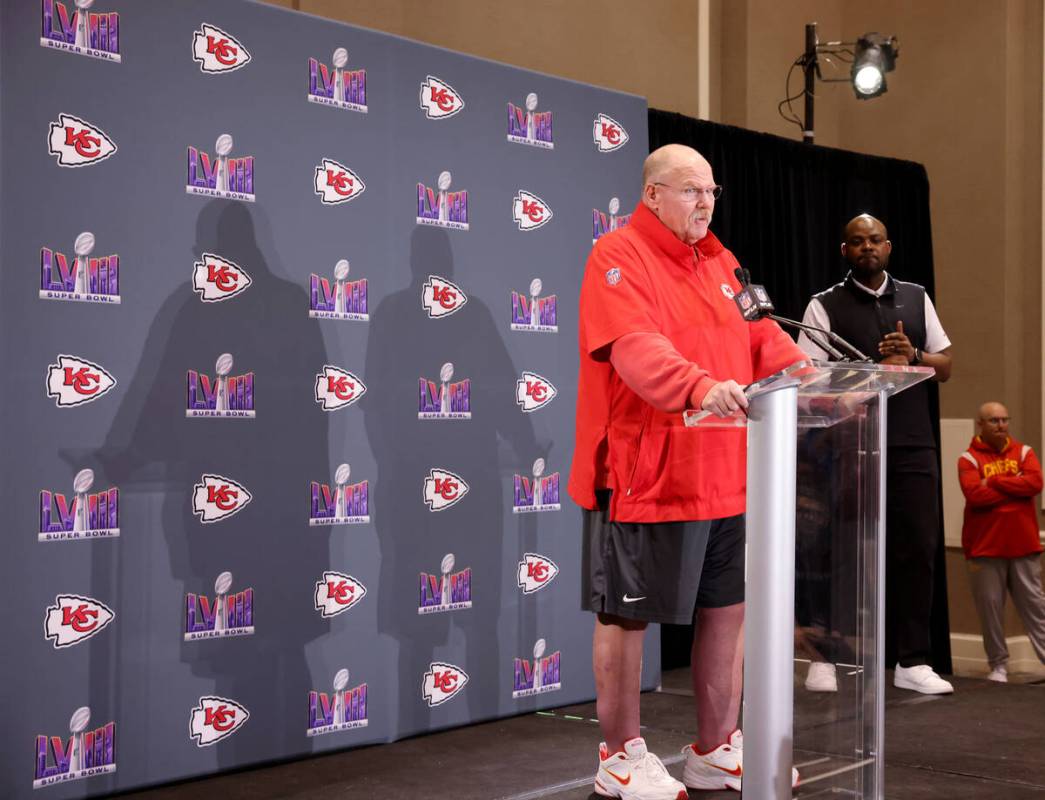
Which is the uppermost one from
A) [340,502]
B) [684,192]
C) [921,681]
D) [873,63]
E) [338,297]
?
[873,63]

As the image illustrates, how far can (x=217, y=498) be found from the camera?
10.9 feet

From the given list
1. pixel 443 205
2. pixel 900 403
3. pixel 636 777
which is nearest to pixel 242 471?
pixel 443 205

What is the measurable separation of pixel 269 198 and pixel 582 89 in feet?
4.62

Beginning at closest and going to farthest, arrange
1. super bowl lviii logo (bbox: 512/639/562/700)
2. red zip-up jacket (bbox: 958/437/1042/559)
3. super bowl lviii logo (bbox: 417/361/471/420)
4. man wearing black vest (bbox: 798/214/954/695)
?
1. super bowl lviii logo (bbox: 417/361/471/420)
2. super bowl lviii logo (bbox: 512/639/562/700)
3. man wearing black vest (bbox: 798/214/954/695)
4. red zip-up jacket (bbox: 958/437/1042/559)

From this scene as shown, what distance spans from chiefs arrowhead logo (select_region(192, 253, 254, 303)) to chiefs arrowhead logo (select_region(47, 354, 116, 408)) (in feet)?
1.18

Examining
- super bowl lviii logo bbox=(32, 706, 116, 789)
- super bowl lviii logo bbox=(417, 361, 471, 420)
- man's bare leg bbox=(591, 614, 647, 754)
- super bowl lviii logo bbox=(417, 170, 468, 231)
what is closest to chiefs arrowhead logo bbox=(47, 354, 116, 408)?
super bowl lviii logo bbox=(32, 706, 116, 789)

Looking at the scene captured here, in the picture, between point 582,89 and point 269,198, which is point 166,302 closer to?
point 269,198

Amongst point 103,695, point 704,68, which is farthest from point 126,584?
point 704,68

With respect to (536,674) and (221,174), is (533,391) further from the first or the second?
(221,174)

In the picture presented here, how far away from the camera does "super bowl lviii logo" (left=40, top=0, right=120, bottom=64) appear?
3.06 metres

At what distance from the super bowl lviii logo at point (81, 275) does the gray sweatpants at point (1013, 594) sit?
185 inches

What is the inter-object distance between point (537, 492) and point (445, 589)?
496mm

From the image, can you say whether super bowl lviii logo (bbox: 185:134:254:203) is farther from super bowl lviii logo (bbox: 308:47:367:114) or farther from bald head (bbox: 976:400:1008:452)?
bald head (bbox: 976:400:1008:452)

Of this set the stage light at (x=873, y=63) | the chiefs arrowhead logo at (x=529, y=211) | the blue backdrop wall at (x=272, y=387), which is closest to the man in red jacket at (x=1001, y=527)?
the stage light at (x=873, y=63)
